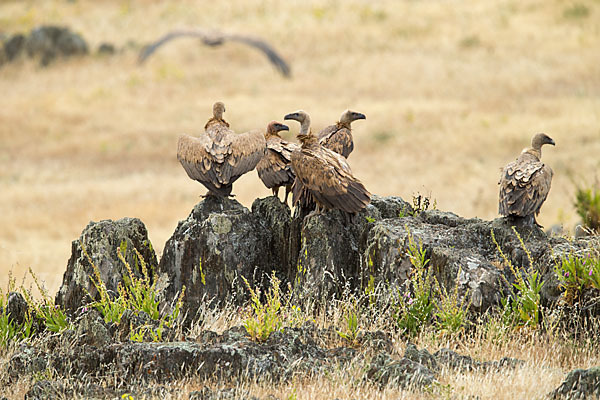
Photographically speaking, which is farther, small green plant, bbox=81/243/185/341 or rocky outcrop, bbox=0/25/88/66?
rocky outcrop, bbox=0/25/88/66

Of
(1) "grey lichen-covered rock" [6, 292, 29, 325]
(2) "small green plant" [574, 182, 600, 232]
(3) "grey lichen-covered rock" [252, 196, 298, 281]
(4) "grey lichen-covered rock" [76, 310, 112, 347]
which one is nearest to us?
(4) "grey lichen-covered rock" [76, 310, 112, 347]

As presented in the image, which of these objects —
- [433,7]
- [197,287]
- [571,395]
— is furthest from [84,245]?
[433,7]

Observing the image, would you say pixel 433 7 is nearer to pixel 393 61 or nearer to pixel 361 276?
pixel 393 61

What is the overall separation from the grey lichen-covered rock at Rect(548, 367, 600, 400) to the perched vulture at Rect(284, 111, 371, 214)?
283cm

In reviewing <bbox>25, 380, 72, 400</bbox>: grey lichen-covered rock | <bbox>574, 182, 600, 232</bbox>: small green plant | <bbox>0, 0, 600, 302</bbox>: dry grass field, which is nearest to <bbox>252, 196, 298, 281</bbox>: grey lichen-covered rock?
<bbox>25, 380, 72, 400</bbox>: grey lichen-covered rock

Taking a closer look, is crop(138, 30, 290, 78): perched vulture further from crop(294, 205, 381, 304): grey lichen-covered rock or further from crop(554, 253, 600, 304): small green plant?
crop(554, 253, 600, 304): small green plant

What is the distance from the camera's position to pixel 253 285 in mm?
9023

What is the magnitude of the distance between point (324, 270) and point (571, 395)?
3073 mm

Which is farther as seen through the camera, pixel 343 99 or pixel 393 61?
pixel 393 61

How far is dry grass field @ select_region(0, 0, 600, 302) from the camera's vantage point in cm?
2434

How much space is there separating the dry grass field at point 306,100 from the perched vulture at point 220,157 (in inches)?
304

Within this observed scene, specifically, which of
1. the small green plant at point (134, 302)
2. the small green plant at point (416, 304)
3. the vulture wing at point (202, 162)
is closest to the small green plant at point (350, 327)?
the small green plant at point (416, 304)

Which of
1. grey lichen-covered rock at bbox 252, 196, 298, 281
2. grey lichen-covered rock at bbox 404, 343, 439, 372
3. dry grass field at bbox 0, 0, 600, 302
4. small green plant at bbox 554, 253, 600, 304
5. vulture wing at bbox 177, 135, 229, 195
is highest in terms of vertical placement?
dry grass field at bbox 0, 0, 600, 302

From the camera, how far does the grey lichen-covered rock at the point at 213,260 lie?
890 centimetres
